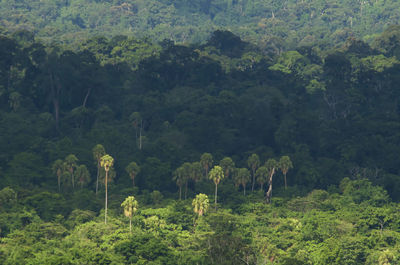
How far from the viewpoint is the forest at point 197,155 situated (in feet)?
313

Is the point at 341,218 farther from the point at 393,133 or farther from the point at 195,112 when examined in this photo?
the point at 195,112

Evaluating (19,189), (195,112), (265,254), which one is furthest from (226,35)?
A: (265,254)

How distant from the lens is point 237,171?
12300cm

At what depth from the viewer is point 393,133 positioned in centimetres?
14050

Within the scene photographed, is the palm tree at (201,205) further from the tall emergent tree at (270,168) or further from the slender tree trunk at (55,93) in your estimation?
the slender tree trunk at (55,93)

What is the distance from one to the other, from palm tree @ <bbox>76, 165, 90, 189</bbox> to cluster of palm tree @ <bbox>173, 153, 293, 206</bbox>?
1250 centimetres

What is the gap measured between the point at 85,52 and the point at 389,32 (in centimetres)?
7667

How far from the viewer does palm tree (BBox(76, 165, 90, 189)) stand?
118m

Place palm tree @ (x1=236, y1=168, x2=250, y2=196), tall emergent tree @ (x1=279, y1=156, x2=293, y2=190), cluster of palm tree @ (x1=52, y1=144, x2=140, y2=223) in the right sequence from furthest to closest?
1. tall emergent tree @ (x1=279, y1=156, x2=293, y2=190)
2. palm tree @ (x1=236, y1=168, x2=250, y2=196)
3. cluster of palm tree @ (x1=52, y1=144, x2=140, y2=223)

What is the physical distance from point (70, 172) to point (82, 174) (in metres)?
1.79

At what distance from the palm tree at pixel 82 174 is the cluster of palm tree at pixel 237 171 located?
1250cm

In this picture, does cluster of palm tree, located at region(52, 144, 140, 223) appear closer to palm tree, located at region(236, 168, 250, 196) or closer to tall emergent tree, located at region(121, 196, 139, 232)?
palm tree, located at region(236, 168, 250, 196)

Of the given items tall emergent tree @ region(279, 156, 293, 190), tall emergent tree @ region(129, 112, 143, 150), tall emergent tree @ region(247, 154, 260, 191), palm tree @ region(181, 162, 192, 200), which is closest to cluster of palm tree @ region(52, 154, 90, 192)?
palm tree @ region(181, 162, 192, 200)

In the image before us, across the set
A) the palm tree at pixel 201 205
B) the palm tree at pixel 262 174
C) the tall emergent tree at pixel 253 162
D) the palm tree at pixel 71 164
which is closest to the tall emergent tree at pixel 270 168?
the palm tree at pixel 262 174
